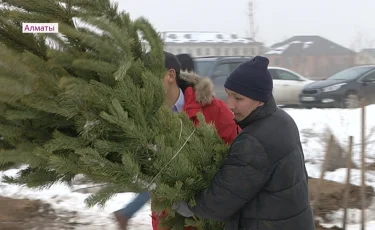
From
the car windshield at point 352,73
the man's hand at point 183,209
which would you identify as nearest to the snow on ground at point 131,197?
the man's hand at point 183,209

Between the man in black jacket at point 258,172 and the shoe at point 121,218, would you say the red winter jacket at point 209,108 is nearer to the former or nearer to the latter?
the man in black jacket at point 258,172

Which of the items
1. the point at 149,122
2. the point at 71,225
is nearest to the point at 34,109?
the point at 149,122

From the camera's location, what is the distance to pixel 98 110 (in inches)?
71.2

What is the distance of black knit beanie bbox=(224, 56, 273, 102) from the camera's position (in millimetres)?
1880

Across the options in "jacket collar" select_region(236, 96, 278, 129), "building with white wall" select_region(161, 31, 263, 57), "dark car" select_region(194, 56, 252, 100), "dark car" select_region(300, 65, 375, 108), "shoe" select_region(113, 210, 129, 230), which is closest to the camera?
"jacket collar" select_region(236, 96, 278, 129)

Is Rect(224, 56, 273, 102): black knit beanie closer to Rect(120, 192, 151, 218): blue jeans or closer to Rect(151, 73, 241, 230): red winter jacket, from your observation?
Rect(151, 73, 241, 230): red winter jacket

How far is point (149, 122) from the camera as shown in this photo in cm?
187

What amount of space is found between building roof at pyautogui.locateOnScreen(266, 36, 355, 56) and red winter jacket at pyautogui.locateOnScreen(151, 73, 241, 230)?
122 ft

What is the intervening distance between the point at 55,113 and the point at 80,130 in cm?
11

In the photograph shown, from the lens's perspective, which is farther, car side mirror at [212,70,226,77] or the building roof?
the building roof

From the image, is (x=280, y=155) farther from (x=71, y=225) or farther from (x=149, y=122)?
(x=71, y=225)

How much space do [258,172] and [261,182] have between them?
1.6 inches

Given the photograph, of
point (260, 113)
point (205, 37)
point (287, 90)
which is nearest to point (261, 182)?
point (260, 113)

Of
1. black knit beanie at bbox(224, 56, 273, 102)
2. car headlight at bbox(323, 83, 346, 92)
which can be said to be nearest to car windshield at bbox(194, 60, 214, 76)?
car headlight at bbox(323, 83, 346, 92)
